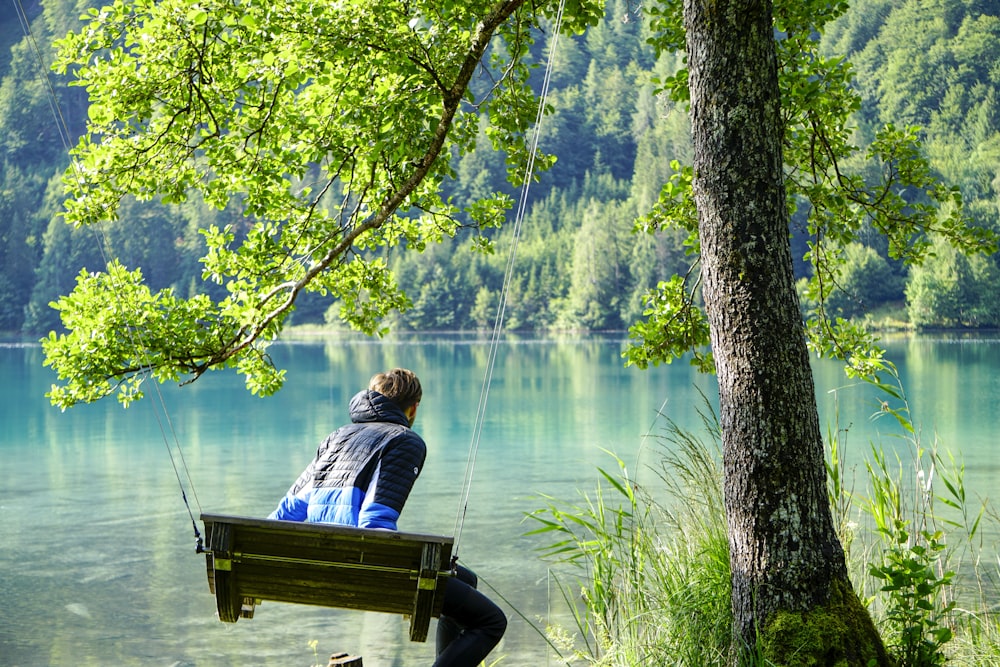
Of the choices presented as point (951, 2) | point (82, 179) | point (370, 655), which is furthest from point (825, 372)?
point (951, 2)

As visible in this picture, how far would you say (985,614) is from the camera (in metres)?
4.54

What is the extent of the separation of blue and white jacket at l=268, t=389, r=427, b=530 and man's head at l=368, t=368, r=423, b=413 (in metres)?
0.08

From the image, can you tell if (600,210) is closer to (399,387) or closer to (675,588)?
(675,588)

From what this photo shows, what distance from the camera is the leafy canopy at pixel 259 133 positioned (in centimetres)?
482

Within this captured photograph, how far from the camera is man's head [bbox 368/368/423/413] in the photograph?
152 inches

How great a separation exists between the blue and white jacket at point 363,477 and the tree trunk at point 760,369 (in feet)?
3.42

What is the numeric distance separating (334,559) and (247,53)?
2439mm

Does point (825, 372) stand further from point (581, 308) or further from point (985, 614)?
point (581, 308)

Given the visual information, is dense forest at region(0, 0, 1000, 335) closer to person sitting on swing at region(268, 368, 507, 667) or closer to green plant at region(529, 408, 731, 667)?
green plant at region(529, 408, 731, 667)

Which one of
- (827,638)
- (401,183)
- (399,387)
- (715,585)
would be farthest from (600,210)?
(827,638)

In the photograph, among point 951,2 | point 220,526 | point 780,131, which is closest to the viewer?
point 220,526

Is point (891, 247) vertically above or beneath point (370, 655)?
above

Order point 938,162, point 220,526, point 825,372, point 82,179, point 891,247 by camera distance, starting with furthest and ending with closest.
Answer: point 938,162 → point 825,372 → point 891,247 → point 82,179 → point 220,526

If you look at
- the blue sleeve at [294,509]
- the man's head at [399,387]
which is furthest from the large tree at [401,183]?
the blue sleeve at [294,509]
